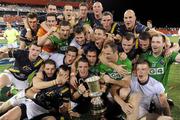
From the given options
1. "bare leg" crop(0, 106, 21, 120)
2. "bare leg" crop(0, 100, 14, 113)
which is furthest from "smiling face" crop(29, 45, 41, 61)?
"bare leg" crop(0, 106, 21, 120)

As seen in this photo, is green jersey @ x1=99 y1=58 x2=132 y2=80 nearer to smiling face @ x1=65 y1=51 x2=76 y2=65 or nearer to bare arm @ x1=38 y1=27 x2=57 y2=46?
smiling face @ x1=65 y1=51 x2=76 y2=65

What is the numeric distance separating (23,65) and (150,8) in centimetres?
3254

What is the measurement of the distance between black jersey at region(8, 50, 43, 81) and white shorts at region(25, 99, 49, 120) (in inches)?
43.8

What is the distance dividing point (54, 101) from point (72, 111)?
386 millimetres

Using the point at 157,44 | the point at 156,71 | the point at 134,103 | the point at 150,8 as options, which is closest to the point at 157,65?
the point at 156,71

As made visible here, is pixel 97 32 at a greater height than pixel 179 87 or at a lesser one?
greater

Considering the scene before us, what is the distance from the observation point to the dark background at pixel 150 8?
122 ft

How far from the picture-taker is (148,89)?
199 inches

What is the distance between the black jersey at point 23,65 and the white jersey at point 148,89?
1.98m

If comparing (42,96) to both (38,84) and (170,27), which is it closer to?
(38,84)

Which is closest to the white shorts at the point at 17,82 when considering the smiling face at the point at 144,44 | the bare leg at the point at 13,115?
the bare leg at the point at 13,115

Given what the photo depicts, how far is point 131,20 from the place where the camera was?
20.9ft

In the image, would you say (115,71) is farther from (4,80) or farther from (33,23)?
(33,23)

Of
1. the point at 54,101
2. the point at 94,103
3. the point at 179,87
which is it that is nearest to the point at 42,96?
the point at 54,101
